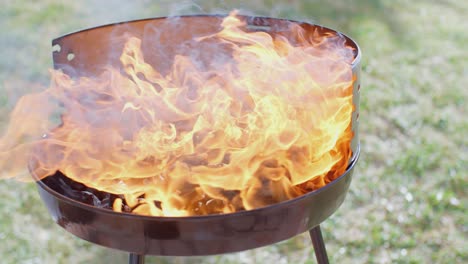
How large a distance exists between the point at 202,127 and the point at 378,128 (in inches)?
71.7

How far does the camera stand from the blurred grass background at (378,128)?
242 cm

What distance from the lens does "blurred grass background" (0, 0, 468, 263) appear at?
2.42 metres

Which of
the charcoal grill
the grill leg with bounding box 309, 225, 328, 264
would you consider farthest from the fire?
the grill leg with bounding box 309, 225, 328, 264

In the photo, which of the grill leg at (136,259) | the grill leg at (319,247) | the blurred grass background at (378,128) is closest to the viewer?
the grill leg at (136,259)

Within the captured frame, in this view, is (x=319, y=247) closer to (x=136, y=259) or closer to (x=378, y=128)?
(x=136, y=259)

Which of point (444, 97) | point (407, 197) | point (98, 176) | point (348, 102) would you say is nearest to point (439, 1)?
point (444, 97)

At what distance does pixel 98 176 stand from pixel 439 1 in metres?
4.36

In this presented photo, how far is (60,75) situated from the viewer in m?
1.62

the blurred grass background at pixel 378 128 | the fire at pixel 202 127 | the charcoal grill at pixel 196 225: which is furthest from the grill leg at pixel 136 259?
the blurred grass background at pixel 378 128

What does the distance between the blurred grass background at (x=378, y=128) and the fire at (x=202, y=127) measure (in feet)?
0.97

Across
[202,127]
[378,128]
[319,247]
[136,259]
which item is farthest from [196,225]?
[378,128]

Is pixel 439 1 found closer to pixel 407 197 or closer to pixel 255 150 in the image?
pixel 407 197

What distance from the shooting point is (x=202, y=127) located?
1595 mm

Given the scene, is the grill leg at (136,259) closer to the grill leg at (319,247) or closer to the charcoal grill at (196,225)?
the charcoal grill at (196,225)
